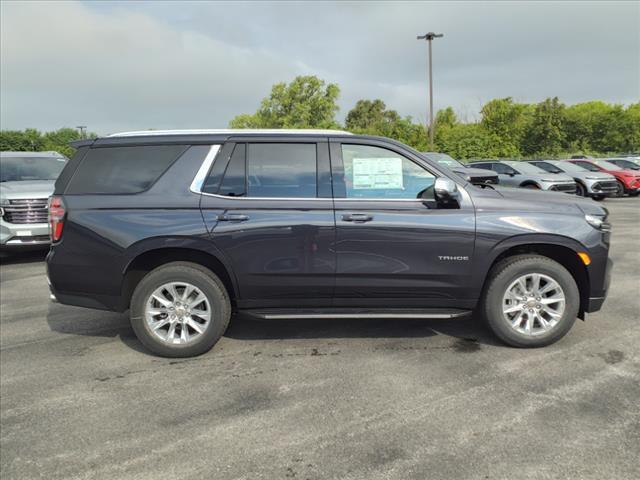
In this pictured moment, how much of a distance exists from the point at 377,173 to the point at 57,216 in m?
2.66

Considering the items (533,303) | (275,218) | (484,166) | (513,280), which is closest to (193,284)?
(275,218)

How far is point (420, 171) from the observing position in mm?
4055

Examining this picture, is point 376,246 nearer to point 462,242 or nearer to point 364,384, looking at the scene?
point 462,242

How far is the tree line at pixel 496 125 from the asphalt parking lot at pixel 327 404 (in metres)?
19.9

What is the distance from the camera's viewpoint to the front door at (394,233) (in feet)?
12.9

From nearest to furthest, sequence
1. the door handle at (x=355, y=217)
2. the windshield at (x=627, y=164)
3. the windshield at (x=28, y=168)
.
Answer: the door handle at (x=355, y=217), the windshield at (x=28, y=168), the windshield at (x=627, y=164)

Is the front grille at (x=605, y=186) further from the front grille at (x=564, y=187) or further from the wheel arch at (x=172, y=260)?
the wheel arch at (x=172, y=260)

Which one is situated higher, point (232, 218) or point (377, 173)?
point (377, 173)

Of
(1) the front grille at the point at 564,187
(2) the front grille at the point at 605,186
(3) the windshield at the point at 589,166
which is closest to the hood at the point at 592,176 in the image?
(2) the front grille at the point at 605,186

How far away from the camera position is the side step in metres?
3.99

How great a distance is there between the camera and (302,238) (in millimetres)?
3938

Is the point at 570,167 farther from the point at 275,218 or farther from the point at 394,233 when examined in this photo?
the point at 275,218

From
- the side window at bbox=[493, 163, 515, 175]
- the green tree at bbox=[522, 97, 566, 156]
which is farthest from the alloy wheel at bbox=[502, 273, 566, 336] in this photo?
the green tree at bbox=[522, 97, 566, 156]

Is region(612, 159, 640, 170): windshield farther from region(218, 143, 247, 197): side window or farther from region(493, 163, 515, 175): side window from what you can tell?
region(218, 143, 247, 197): side window
